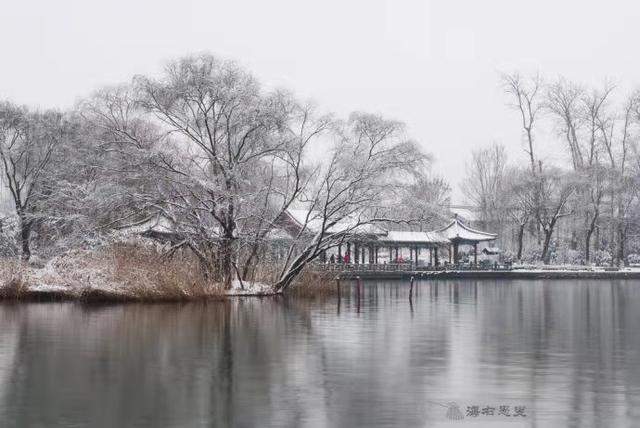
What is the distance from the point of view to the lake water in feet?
37.4

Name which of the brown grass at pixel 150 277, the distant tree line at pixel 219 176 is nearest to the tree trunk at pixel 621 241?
the distant tree line at pixel 219 176

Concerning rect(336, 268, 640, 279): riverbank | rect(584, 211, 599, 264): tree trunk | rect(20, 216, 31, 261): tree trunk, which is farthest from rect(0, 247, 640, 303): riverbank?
rect(584, 211, 599, 264): tree trunk

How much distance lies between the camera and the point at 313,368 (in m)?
15.7

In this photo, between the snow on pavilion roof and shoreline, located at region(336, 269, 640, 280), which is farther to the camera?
the snow on pavilion roof

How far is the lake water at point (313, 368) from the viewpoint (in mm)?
11398

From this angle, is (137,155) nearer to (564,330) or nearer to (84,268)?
(84,268)

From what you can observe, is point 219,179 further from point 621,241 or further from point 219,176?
point 621,241

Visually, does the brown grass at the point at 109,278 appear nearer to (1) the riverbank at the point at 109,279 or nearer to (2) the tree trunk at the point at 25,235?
(1) the riverbank at the point at 109,279

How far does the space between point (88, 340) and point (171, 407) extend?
8.57 metres

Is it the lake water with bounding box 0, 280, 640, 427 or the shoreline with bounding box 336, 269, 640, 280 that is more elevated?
the shoreline with bounding box 336, 269, 640, 280

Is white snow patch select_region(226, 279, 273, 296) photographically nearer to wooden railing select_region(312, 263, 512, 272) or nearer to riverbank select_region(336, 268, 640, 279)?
wooden railing select_region(312, 263, 512, 272)

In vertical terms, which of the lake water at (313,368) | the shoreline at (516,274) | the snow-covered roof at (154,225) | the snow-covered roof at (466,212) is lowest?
the lake water at (313,368)

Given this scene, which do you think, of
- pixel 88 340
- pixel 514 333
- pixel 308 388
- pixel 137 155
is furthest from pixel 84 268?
pixel 308 388

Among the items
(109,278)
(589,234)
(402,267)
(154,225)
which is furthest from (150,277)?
(589,234)
